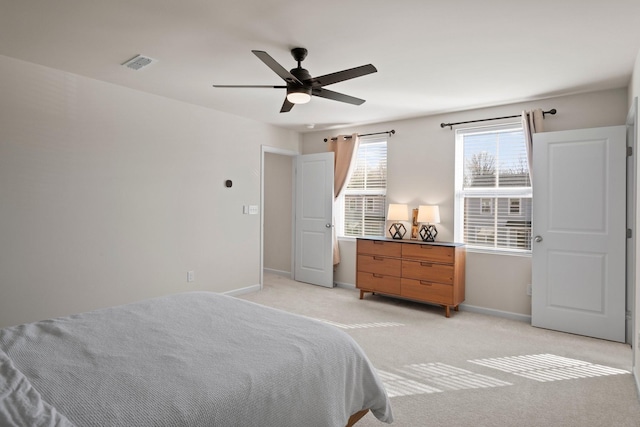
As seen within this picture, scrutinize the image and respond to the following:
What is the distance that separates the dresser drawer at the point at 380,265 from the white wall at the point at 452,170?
2.25 feet

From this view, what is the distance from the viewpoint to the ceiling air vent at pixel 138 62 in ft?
9.89

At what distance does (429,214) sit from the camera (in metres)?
4.58

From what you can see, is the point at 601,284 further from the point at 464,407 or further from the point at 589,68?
the point at 464,407

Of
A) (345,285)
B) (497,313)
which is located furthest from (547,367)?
(345,285)

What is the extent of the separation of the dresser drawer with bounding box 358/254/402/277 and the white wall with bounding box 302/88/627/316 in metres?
0.69

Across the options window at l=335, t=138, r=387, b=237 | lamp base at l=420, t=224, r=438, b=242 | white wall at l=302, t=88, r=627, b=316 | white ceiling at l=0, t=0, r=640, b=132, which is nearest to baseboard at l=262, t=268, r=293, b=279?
white wall at l=302, t=88, r=627, b=316

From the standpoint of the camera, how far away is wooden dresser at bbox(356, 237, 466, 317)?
13.8 feet

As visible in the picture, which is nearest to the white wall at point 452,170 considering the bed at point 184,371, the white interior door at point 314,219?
the white interior door at point 314,219

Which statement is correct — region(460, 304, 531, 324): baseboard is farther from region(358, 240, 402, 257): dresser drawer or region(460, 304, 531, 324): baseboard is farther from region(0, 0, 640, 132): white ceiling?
region(0, 0, 640, 132): white ceiling

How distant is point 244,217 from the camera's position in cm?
518

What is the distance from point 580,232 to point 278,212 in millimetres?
4632

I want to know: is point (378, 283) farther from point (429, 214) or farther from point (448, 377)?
point (448, 377)

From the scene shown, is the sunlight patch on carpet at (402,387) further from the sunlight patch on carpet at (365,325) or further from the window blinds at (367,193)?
the window blinds at (367,193)

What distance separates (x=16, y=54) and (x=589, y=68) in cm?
492
